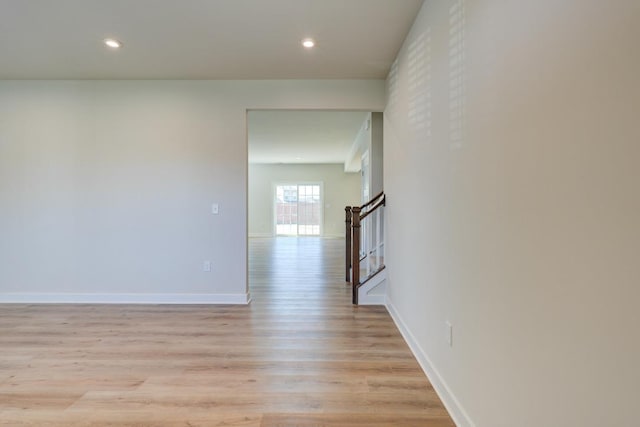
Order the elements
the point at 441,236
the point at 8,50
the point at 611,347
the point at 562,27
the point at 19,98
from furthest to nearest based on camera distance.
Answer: the point at 19,98, the point at 8,50, the point at 441,236, the point at 562,27, the point at 611,347

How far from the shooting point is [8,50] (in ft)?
9.96

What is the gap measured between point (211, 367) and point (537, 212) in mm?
2209

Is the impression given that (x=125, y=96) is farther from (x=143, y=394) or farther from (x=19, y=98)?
(x=143, y=394)

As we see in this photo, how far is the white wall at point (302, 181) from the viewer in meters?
11.6

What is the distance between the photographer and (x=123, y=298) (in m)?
3.81

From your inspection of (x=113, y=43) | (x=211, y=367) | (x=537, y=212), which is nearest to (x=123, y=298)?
(x=211, y=367)

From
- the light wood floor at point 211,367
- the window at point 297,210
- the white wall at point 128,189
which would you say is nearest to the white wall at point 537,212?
the light wood floor at point 211,367

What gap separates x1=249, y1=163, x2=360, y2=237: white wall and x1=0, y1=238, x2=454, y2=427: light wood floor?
26.1ft

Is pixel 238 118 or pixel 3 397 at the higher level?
pixel 238 118

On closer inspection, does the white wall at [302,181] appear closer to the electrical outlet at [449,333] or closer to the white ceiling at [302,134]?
the white ceiling at [302,134]

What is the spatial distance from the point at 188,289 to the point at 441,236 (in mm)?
3002

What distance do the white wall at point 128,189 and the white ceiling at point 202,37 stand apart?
30 cm

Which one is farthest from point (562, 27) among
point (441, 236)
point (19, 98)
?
point (19, 98)

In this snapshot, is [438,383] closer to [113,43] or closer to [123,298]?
[123,298]
